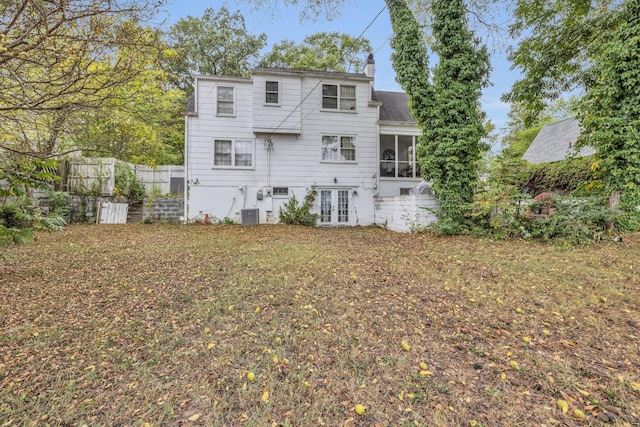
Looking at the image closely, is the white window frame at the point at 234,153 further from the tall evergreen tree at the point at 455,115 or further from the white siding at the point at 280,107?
the tall evergreen tree at the point at 455,115

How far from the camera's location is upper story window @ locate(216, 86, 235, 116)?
11496 millimetres

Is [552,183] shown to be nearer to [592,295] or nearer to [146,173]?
[592,295]

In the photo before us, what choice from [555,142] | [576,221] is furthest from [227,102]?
[555,142]

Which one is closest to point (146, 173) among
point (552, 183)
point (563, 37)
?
point (563, 37)

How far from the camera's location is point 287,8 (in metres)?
8.22

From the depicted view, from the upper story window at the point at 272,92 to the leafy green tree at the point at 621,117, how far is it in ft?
31.1

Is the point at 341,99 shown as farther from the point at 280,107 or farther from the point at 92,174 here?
the point at 92,174

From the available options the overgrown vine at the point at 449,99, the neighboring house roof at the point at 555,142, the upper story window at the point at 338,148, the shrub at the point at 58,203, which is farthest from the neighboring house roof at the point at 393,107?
the shrub at the point at 58,203

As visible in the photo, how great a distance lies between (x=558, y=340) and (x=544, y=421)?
3.80 ft

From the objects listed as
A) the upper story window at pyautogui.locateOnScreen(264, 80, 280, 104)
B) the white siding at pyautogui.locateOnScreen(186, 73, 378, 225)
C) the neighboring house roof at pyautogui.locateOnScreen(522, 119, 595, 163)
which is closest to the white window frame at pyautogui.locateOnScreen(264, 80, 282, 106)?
the upper story window at pyautogui.locateOnScreen(264, 80, 280, 104)

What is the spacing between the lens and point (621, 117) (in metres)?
6.79

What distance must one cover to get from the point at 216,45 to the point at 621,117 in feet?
70.4

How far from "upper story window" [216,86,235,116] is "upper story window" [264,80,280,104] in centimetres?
136

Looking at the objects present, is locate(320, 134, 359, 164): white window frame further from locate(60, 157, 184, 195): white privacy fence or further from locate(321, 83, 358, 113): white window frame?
locate(60, 157, 184, 195): white privacy fence
